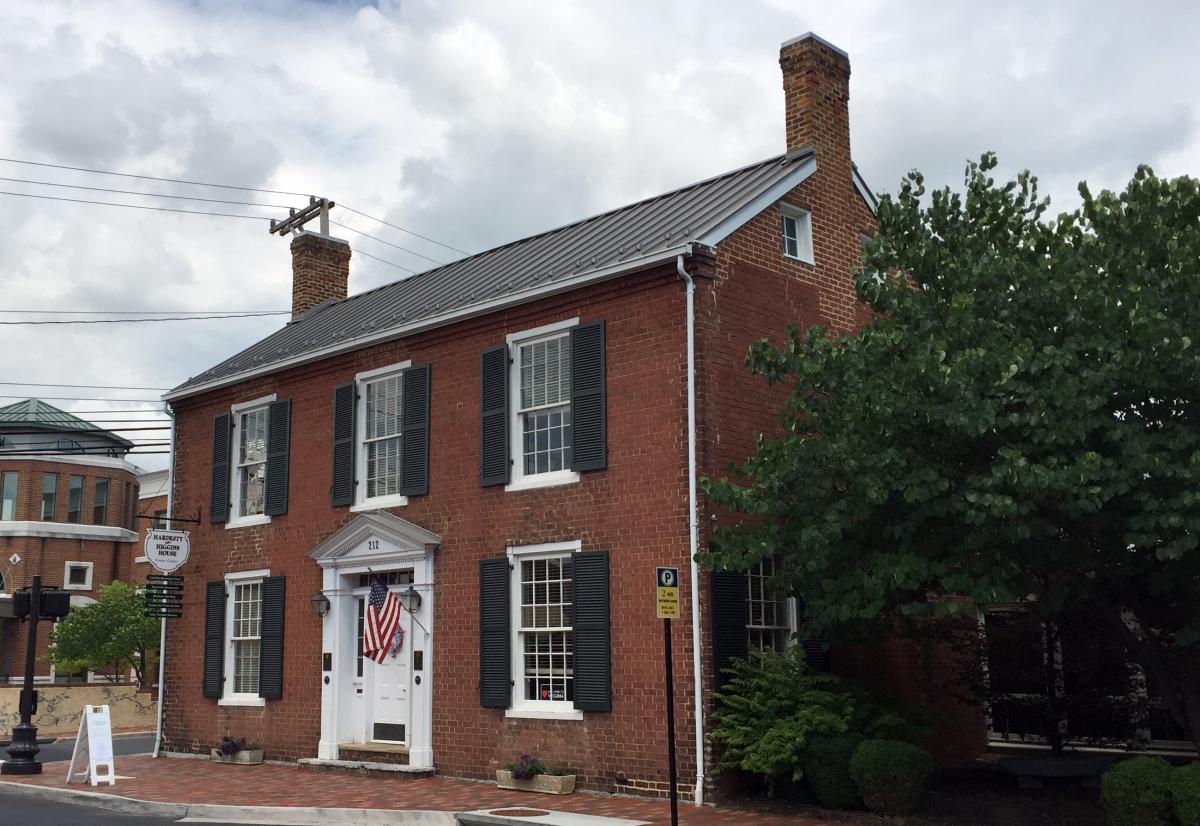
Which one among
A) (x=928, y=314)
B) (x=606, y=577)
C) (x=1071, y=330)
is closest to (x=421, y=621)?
(x=606, y=577)

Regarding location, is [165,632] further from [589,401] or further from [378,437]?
[589,401]

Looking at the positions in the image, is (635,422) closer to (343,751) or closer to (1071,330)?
(1071,330)

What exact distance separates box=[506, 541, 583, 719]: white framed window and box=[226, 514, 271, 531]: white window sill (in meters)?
6.10

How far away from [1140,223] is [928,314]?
202cm

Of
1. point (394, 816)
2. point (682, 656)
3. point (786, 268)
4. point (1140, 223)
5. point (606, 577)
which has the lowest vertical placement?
point (394, 816)

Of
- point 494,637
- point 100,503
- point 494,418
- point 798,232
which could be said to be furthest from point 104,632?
point 798,232

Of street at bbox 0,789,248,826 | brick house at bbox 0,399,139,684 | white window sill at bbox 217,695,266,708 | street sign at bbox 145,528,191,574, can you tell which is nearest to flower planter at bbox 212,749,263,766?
white window sill at bbox 217,695,266,708

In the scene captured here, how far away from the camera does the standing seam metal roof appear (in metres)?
15.6

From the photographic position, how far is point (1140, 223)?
1115 cm

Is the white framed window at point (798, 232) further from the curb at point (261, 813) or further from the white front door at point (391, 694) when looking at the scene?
the curb at point (261, 813)

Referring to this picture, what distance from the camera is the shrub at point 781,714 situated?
42.8 feet

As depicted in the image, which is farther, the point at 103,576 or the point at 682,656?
the point at 103,576

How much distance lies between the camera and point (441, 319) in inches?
679

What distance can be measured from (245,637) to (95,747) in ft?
13.2
